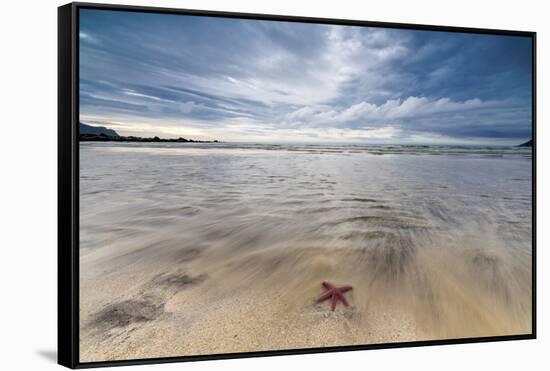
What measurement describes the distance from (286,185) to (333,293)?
0.67 m

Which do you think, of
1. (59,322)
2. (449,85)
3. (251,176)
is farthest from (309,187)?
(59,322)

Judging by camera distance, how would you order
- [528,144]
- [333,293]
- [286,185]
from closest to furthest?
[333,293], [286,185], [528,144]

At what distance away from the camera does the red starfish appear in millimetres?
2477

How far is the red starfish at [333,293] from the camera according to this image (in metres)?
2.48

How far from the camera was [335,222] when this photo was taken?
8.46ft

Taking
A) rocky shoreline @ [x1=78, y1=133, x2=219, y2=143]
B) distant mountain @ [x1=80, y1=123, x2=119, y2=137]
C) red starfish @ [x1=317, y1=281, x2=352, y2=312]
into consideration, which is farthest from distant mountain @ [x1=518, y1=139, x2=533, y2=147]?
distant mountain @ [x1=80, y1=123, x2=119, y2=137]

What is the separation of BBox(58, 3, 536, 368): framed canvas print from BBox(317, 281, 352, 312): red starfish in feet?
0.04

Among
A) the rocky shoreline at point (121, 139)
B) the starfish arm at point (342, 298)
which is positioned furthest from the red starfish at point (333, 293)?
the rocky shoreline at point (121, 139)

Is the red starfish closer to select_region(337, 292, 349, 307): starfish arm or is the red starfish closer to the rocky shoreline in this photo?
select_region(337, 292, 349, 307): starfish arm

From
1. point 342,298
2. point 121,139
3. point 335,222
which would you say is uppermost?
point 121,139

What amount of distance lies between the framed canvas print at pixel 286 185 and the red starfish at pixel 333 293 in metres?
0.01

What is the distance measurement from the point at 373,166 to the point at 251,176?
0.76 m

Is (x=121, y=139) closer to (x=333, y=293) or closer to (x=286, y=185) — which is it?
(x=286, y=185)

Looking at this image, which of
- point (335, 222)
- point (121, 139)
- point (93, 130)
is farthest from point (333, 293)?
point (93, 130)
